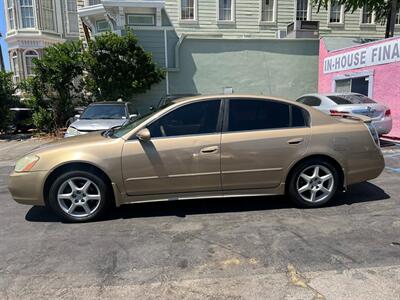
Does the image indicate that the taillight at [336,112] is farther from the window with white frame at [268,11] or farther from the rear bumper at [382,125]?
the window with white frame at [268,11]

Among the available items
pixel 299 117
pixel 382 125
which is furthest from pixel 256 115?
pixel 382 125

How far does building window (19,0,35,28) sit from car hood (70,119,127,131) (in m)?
20.3

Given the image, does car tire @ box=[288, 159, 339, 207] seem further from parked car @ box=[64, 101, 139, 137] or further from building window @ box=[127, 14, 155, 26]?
building window @ box=[127, 14, 155, 26]

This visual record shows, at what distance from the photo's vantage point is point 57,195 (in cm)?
415

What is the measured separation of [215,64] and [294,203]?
39.2ft

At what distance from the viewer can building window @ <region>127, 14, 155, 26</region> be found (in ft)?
58.1

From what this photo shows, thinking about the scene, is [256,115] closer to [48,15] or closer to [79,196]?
[79,196]

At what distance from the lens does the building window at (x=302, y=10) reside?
20.6m

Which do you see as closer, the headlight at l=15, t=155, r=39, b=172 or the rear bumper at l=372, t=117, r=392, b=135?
the headlight at l=15, t=155, r=39, b=172

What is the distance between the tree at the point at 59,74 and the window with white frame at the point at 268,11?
11.9 meters

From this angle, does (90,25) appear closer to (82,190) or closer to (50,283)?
(82,190)

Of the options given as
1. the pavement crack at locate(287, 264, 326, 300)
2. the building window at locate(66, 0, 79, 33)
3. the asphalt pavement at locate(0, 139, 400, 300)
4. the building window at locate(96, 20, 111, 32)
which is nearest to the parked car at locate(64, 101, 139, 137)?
the asphalt pavement at locate(0, 139, 400, 300)

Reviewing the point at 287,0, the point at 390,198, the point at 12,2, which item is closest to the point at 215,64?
the point at 287,0

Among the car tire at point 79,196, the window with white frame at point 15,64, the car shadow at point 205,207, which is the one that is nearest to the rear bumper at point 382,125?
the car shadow at point 205,207
